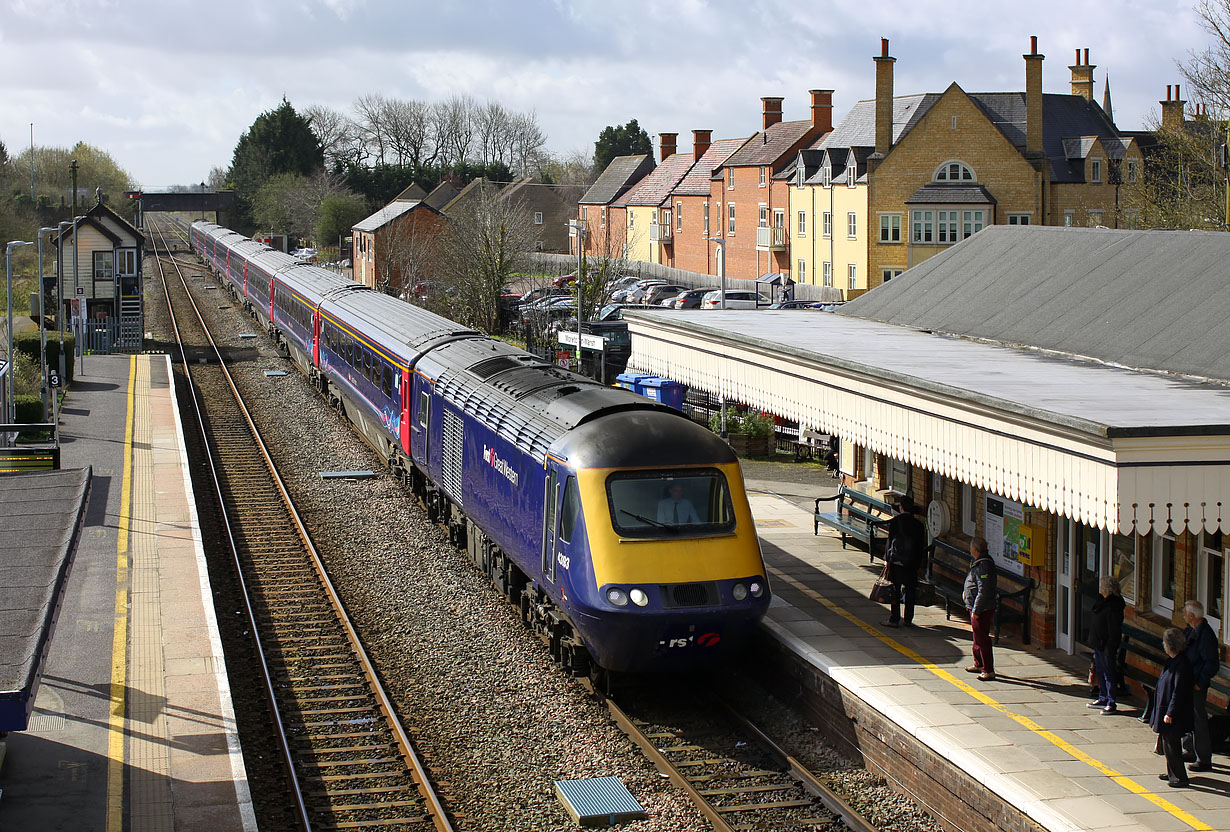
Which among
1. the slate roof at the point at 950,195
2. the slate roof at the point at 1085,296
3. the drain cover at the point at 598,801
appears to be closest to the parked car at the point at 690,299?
the slate roof at the point at 950,195

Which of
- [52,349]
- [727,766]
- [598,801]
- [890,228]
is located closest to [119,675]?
[598,801]

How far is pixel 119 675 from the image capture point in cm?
1312

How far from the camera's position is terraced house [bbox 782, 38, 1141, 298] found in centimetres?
5047

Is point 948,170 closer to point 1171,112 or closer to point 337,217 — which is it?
point 1171,112

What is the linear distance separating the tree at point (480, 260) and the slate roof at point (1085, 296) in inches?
1029

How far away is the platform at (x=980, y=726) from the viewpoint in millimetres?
9203

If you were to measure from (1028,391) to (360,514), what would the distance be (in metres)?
12.6

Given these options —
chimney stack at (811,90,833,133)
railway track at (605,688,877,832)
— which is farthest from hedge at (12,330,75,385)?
chimney stack at (811,90,833,133)

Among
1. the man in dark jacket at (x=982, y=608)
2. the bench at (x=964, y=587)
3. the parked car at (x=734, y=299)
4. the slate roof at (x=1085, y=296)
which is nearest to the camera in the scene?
the man in dark jacket at (x=982, y=608)

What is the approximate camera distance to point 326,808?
34.7 feet

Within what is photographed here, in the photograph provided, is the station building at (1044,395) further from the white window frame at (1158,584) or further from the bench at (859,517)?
the bench at (859,517)

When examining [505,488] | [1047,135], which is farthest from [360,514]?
[1047,135]

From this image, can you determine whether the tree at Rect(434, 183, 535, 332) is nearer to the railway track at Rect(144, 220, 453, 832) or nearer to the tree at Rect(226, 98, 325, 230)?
the railway track at Rect(144, 220, 453, 832)

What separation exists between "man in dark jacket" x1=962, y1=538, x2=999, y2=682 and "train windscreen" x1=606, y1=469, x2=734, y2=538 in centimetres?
240
